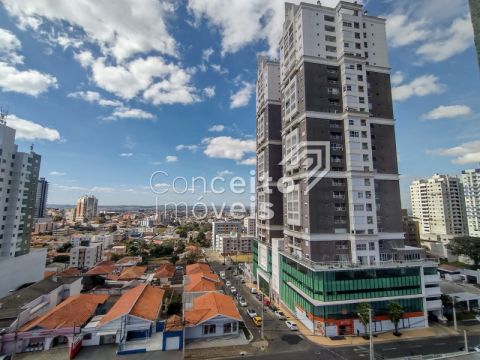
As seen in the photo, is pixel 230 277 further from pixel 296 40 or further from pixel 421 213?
pixel 421 213

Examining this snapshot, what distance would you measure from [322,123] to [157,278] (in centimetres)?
5437

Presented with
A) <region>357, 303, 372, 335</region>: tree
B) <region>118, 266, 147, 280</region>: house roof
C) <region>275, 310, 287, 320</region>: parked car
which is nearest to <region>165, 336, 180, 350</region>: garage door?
<region>275, 310, 287, 320</region>: parked car

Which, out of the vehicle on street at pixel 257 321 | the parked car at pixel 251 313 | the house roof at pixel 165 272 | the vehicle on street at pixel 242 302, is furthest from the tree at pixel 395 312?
the house roof at pixel 165 272

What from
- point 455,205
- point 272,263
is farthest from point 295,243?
point 455,205

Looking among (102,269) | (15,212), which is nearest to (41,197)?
(102,269)

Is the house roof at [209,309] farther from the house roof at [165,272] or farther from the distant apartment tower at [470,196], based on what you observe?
the distant apartment tower at [470,196]

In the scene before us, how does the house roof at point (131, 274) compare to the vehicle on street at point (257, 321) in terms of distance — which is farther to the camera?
the house roof at point (131, 274)

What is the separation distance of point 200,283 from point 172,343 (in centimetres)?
1724

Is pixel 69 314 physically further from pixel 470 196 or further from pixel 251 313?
pixel 470 196

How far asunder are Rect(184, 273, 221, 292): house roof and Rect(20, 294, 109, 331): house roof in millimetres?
15484

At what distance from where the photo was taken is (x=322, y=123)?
4247 centimetres

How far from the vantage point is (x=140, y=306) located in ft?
128

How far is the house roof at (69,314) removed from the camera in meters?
34.4

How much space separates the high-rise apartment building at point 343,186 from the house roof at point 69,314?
3274cm
